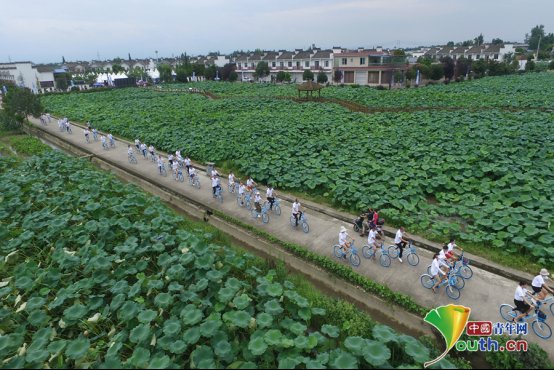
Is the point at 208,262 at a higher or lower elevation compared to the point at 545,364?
higher

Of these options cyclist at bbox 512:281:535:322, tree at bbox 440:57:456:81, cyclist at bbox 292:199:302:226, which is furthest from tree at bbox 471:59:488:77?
cyclist at bbox 512:281:535:322

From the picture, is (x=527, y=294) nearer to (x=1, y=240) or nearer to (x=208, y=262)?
(x=208, y=262)

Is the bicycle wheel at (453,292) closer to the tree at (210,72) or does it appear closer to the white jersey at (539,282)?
the white jersey at (539,282)

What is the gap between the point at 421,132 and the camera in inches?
968

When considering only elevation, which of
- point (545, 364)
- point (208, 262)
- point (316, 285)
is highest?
point (208, 262)

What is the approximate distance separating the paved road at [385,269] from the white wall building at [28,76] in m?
80.4

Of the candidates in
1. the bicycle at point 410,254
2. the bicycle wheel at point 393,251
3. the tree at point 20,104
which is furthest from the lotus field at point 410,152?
the tree at point 20,104

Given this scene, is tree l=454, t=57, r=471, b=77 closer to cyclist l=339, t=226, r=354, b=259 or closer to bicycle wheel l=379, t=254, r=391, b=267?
bicycle wheel l=379, t=254, r=391, b=267

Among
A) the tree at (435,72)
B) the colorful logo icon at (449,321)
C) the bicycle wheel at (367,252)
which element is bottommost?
the bicycle wheel at (367,252)

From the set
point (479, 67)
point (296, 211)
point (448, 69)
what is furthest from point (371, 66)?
point (296, 211)

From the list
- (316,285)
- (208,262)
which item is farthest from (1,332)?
(316,285)

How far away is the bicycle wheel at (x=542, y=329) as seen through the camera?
8.17 meters

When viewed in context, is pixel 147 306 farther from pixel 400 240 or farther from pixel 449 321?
pixel 400 240

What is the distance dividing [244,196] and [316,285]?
6.60 metres
